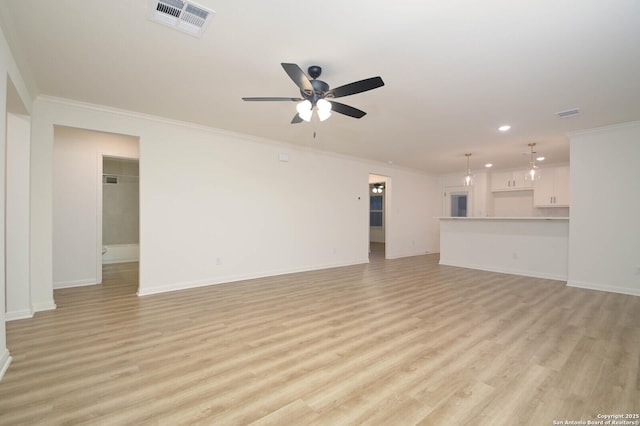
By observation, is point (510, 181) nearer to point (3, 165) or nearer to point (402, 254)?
point (402, 254)

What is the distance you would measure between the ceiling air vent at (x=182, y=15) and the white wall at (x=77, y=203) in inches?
125

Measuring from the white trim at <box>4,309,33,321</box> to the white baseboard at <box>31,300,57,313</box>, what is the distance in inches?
5.4

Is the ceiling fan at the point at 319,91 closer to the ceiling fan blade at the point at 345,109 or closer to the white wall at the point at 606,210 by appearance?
the ceiling fan blade at the point at 345,109

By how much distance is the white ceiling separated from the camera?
2.04 meters

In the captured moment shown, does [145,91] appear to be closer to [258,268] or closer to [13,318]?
[13,318]

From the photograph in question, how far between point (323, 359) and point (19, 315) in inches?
136

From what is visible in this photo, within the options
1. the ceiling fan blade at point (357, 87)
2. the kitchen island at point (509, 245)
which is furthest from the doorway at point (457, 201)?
the ceiling fan blade at point (357, 87)

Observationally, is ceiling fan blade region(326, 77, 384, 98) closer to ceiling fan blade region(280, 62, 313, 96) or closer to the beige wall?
ceiling fan blade region(280, 62, 313, 96)

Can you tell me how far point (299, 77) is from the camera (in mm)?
2338

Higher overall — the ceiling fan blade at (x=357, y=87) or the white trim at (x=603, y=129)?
the white trim at (x=603, y=129)

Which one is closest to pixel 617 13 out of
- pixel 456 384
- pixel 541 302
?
pixel 456 384

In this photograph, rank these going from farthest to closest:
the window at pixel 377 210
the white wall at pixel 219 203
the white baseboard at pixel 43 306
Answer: the window at pixel 377 210
the white wall at pixel 219 203
the white baseboard at pixel 43 306

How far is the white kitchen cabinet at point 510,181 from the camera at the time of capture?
8.01 m

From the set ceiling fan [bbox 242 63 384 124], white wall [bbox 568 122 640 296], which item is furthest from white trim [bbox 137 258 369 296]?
white wall [bbox 568 122 640 296]
